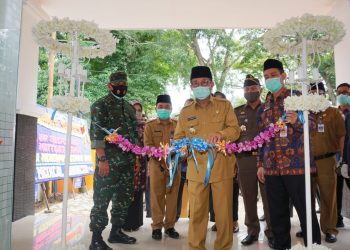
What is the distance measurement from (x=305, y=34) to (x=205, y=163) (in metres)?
1.39

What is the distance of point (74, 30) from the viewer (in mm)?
2918

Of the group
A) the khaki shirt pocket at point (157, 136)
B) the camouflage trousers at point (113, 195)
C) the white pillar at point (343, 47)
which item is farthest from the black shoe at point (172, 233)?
Answer: the white pillar at point (343, 47)

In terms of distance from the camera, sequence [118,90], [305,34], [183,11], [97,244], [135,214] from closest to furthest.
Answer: [305,34]
[97,244]
[118,90]
[135,214]
[183,11]

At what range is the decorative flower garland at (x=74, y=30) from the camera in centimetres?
289

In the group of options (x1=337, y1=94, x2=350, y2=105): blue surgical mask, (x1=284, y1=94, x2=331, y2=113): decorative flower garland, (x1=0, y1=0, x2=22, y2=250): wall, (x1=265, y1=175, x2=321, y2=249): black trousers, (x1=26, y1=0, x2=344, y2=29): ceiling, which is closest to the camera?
(x1=0, y1=0, x2=22, y2=250): wall

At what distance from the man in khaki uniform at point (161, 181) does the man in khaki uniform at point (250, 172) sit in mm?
865

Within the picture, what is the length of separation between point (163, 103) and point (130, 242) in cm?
173

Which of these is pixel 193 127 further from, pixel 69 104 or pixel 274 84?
pixel 69 104

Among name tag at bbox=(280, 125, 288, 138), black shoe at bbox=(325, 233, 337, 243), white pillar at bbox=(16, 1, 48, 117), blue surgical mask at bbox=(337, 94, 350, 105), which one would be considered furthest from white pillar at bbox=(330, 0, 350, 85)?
white pillar at bbox=(16, 1, 48, 117)

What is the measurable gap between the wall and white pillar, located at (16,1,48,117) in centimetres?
296

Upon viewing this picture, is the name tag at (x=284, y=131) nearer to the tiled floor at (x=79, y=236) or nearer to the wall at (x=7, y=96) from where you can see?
the tiled floor at (x=79, y=236)

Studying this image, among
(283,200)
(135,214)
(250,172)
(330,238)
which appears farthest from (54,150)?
(330,238)

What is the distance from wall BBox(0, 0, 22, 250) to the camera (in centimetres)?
224

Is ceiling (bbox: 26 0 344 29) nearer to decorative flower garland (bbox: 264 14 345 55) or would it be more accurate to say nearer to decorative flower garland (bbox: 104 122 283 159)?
decorative flower garland (bbox: 264 14 345 55)
